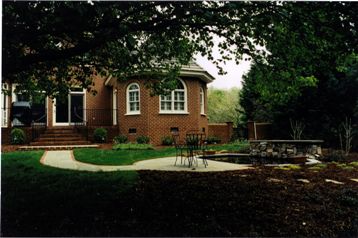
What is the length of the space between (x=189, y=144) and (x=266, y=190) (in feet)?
5.33

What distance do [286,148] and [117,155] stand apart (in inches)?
114

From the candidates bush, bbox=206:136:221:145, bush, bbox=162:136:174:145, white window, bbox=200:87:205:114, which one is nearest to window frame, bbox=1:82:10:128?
bush, bbox=162:136:174:145

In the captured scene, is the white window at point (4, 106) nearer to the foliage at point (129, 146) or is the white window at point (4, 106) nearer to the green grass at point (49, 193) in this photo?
the green grass at point (49, 193)

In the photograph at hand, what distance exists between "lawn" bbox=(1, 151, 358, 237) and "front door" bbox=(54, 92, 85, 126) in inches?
33.6

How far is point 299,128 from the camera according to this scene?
553 cm

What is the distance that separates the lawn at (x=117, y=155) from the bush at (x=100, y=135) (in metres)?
0.16

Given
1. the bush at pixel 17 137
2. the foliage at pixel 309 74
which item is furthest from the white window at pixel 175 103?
the bush at pixel 17 137

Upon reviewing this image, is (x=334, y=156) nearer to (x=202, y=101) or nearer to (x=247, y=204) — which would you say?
(x=247, y=204)

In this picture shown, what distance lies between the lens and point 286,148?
5.80 m

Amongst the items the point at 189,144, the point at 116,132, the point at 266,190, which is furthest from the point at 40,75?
the point at 266,190

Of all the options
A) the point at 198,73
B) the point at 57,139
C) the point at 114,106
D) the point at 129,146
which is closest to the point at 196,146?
the point at 129,146

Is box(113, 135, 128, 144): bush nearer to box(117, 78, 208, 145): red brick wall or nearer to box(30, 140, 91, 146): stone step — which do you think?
box(117, 78, 208, 145): red brick wall

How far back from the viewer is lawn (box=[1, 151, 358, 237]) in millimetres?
3666

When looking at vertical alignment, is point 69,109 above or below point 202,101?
below
